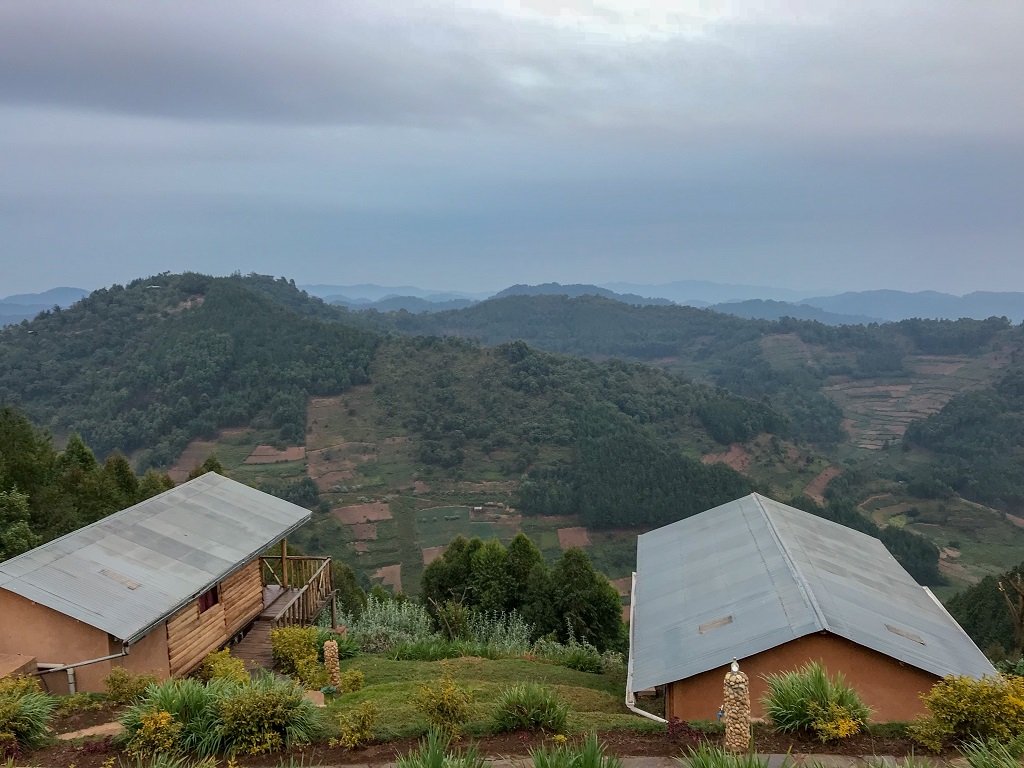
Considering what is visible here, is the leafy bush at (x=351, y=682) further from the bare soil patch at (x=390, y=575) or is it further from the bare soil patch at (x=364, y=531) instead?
the bare soil patch at (x=364, y=531)

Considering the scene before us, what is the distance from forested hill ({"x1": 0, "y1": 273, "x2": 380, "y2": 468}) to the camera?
61.2 metres

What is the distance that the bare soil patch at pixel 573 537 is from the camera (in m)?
52.9

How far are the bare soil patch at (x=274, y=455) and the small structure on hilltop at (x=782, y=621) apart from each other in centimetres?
5101

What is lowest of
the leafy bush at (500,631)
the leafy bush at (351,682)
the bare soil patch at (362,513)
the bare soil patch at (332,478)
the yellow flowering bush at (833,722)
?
the bare soil patch at (362,513)

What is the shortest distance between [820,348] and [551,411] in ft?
329

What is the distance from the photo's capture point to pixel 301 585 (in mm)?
16125

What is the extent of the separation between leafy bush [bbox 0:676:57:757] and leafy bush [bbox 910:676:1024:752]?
8.08 metres

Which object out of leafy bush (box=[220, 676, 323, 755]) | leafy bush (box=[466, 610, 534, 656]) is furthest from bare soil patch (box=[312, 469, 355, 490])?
leafy bush (box=[220, 676, 323, 755])

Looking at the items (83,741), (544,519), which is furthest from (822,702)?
(544,519)

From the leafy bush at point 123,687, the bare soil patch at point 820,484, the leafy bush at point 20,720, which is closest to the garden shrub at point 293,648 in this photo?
the leafy bush at point 123,687

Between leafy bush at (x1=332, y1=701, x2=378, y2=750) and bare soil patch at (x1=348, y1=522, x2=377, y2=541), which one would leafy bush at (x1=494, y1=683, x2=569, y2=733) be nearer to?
leafy bush at (x1=332, y1=701, x2=378, y2=750)

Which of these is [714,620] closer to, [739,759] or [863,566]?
[863,566]

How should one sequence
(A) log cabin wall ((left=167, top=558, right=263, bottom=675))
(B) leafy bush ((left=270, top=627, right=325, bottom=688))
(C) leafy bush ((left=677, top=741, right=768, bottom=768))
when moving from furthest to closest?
1. (A) log cabin wall ((left=167, top=558, right=263, bottom=675))
2. (B) leafy bush ((left=270, top=627, right=325, bottom=688))
3. (C) leafy bush ((left=677, top=741, right=768, bottom=768))

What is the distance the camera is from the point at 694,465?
194 feet
